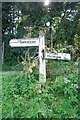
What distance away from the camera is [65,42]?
6629 millimetres

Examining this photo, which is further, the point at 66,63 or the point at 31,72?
the point at 66,63

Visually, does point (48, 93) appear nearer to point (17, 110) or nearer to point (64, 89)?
point (64, 89)

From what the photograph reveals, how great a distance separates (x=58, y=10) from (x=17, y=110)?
474 cm

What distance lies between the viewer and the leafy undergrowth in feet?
8.98

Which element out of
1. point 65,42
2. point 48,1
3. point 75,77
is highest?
point 48,1

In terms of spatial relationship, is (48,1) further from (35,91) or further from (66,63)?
(35,91)

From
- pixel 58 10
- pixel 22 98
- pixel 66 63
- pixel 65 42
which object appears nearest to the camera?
pixel 22 98

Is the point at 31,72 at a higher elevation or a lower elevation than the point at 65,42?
higher

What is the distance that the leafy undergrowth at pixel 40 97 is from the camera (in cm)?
274

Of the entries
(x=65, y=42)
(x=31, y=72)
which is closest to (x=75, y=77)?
(x=31, y=72)

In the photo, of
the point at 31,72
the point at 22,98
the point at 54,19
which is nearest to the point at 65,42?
the point at 54,19

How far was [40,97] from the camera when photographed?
2955 mm

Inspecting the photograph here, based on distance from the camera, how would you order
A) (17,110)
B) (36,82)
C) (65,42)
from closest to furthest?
(17,110) < (36,82) < (65,42)

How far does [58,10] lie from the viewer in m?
7.10
